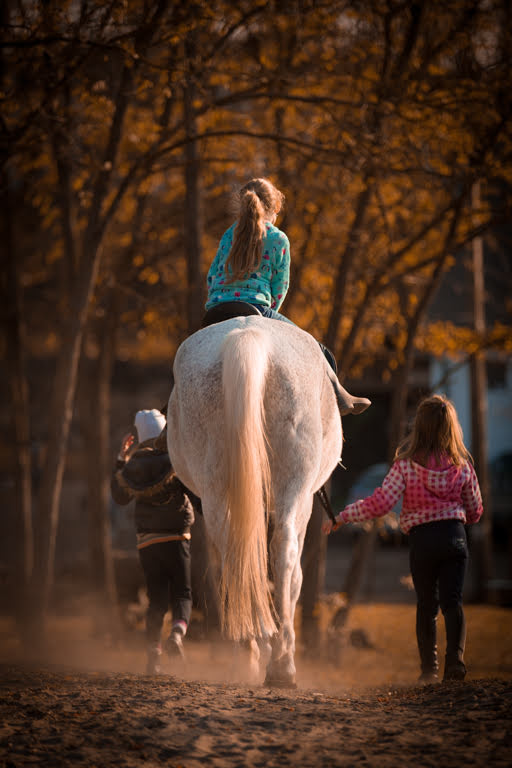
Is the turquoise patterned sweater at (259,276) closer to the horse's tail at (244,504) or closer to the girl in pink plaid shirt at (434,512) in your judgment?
the horse's tail at (244,504)

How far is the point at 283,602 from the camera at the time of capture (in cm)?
405

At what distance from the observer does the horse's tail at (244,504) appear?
384cm

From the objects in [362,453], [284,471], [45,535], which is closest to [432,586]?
[284,471]

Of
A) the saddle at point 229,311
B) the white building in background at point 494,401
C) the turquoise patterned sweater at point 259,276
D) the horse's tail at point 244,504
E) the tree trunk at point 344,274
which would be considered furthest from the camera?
the white building in background at point 494,401

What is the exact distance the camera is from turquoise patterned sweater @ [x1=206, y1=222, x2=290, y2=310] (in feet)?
15.6

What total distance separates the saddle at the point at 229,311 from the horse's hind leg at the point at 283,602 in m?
1.20

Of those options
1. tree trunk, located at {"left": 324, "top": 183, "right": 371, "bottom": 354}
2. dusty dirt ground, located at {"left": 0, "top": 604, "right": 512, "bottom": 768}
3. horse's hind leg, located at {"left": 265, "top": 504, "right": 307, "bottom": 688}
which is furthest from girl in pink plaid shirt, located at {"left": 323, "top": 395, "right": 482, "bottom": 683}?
tree trunk, located at {"left": 324, "top": 183, "right": 371, "bottom": 354}

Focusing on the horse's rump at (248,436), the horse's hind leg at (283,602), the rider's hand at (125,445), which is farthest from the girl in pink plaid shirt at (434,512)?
the rider's hand at (125,445)

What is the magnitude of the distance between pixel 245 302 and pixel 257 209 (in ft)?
1.70

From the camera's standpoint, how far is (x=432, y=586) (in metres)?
4.90

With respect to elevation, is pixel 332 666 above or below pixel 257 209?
below

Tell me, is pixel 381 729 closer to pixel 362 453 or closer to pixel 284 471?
pixel 284 471

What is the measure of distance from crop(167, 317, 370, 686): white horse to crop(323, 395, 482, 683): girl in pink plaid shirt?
72 centimetres

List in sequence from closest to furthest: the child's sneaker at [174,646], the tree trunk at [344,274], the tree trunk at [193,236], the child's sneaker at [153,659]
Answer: the child's sneaker at [174,646] < the child's sneaker at [153,659] < the tree trunk at [193,236] < the tree trunk at [344,274]
